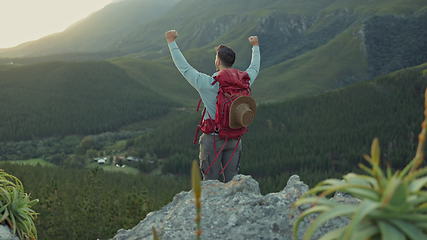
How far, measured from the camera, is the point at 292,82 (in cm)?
18188

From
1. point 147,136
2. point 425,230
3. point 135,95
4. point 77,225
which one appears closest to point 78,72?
point 135,95

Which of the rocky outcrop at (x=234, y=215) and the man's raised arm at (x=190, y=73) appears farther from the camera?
the man's raised arm at (x=190, y=73)

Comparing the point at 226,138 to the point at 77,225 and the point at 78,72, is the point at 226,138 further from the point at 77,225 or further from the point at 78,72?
the point at 78,72

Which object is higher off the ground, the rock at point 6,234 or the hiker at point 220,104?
the hiker at point 220,104

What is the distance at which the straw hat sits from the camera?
7.24m

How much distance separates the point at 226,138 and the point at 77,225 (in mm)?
8235

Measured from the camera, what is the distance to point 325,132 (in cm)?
9350

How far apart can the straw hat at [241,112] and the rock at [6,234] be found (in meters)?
3.87

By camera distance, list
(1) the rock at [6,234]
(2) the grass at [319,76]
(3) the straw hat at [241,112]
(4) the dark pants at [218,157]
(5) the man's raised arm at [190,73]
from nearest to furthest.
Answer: (1) the rock at [6,234] → (3) the straw hat at [241,112] → (5) the man's raised arm at [190,73] → (4) the dark pants at [218,157] → (2) the grass at [319,76]

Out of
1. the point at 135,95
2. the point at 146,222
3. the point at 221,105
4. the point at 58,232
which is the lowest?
the point at 58,232

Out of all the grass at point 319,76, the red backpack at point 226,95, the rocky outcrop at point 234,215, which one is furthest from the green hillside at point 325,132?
the rocky outcrop at point 234,215

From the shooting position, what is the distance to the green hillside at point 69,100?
4614 inches

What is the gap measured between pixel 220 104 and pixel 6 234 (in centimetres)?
389

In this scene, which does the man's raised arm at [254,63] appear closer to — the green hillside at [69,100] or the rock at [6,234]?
the rock at [6,234]
